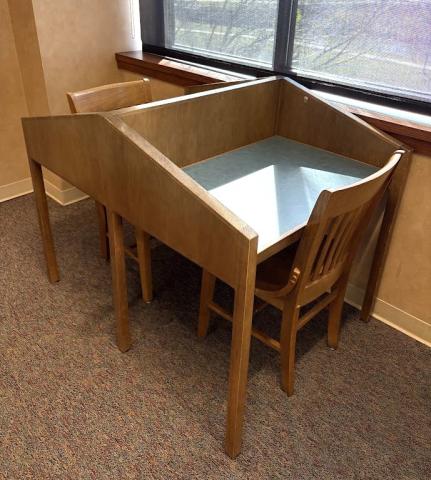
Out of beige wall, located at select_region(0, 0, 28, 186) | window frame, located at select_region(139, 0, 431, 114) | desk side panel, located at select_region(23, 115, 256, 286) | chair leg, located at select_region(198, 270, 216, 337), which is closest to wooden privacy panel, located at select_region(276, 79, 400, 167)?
window frame, located at select_region(139, 0, 431, 114)

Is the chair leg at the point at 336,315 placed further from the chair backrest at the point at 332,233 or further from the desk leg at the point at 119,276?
the desk leg at the point at 119,276

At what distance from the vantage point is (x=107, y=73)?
2756mm

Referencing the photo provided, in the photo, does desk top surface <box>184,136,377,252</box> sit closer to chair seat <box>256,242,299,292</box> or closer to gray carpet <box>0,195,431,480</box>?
chair seat <box>256,242,299,292</box>

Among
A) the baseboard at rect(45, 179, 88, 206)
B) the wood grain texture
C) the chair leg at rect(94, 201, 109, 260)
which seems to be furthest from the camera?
the baseboard at rect(45, 179, 88, 206)

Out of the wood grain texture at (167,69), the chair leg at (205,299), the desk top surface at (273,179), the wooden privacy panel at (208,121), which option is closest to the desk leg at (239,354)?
the desk top surface at (273,179)

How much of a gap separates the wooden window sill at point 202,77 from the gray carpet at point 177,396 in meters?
0.82

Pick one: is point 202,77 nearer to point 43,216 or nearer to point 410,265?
point 43,216

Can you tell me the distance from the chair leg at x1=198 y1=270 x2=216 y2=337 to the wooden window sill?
0.88 m

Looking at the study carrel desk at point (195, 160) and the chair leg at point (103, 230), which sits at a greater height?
the study carrel desk at point (195, 160)

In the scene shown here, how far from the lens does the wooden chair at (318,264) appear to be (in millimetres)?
1244

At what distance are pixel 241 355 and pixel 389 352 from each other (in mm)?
911

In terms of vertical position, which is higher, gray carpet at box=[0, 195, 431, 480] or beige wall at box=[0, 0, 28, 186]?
beige wall at box=[0, 0, 28, 186]

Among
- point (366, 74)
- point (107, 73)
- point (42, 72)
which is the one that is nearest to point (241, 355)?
point (366, 74)

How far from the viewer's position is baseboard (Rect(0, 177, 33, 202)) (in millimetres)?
2840
